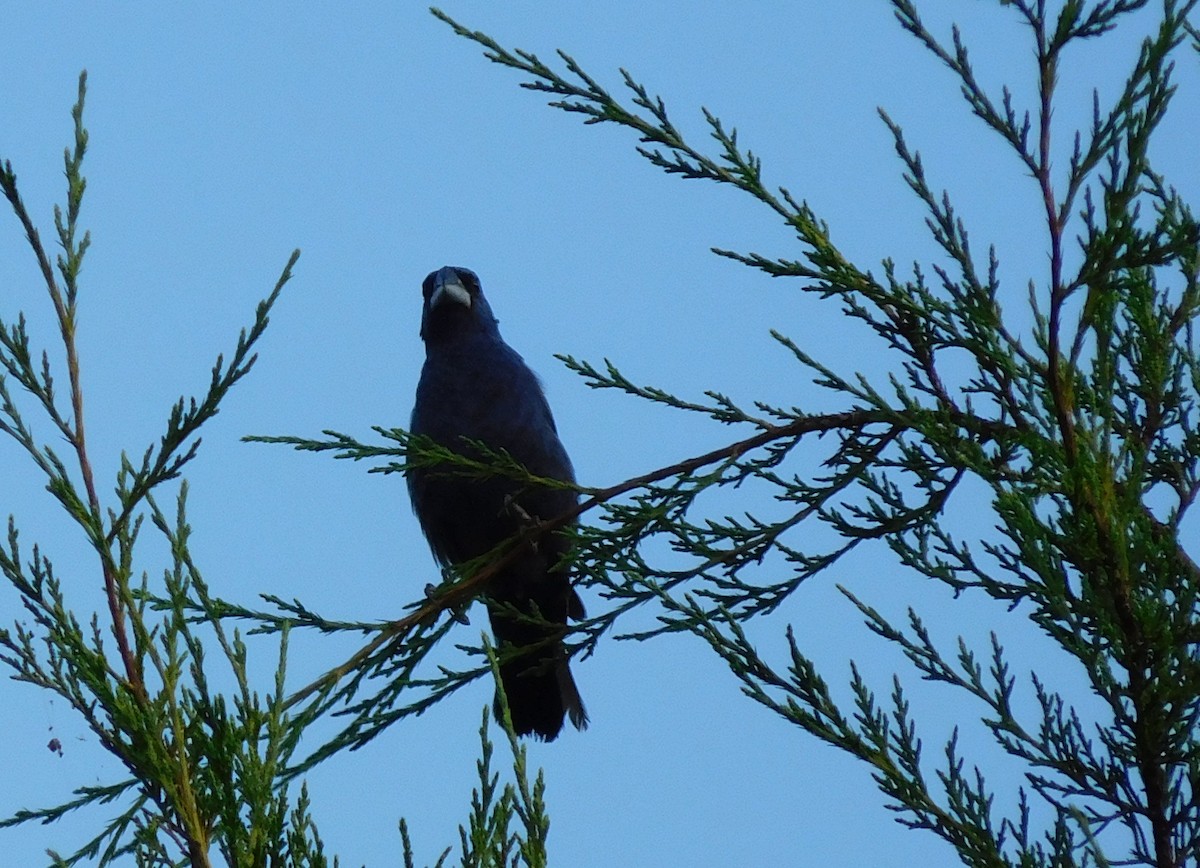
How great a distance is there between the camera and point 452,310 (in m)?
6.26

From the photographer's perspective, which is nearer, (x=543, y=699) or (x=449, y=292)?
(x=543, y=699)

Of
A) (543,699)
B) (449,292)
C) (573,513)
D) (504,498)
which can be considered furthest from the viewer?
(449,292)

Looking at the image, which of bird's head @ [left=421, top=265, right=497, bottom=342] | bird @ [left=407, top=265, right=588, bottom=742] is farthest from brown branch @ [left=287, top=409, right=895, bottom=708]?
bird's head @ [left=421, top=265, right=497, bottom=342]

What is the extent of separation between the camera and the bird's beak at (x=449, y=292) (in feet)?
20.4

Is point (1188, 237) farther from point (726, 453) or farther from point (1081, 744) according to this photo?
point (726, 453)

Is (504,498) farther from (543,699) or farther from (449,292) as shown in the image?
(449,292)

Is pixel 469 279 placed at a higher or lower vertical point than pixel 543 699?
higher

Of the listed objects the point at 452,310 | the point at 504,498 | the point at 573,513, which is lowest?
the point at 573,513

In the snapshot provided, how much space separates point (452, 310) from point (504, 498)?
115cm

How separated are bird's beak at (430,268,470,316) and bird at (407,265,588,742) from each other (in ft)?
0.84

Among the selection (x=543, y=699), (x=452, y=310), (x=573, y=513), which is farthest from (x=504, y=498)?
(x=573, y=513)

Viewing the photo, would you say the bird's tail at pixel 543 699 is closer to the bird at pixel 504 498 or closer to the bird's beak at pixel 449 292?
the bird at pixel 504 498

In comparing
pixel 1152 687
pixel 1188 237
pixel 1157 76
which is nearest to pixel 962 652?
pixel 1152 687

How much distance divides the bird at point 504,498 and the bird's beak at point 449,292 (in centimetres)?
26
